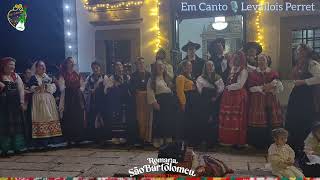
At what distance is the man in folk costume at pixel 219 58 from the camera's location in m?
2.35

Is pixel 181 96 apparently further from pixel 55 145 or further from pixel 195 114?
pixel 55 145

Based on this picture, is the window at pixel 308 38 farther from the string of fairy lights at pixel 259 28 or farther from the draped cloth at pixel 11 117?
the draped cloth at pixel 11 117

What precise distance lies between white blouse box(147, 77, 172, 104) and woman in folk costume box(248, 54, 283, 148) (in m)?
0.59

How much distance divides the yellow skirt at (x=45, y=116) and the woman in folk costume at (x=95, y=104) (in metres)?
0.43

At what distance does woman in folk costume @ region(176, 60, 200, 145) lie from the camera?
8.07 feet

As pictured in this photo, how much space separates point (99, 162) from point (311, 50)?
5.49 ft

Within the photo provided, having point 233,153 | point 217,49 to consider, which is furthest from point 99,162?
point 217,49

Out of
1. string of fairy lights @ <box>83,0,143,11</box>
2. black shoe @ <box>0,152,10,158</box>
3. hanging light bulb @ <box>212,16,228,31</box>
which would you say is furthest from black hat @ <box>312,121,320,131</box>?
black shoe @ <box>0,152,10,158</box>

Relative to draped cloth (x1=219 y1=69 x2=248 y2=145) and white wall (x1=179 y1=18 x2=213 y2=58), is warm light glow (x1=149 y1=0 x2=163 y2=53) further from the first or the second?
draped cloth (x1=219 y1=69 x2=248 y2=145)

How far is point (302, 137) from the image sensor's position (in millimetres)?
2332

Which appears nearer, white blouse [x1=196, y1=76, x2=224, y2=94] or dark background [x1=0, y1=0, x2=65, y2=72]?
white blouse [x1=196, y1=76, x2=224, y2=94]

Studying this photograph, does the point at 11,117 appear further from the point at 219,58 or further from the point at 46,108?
the point at 219,58

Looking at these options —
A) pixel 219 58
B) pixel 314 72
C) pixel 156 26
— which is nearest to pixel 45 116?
pixel 156 26

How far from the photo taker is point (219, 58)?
2406 millimetres
